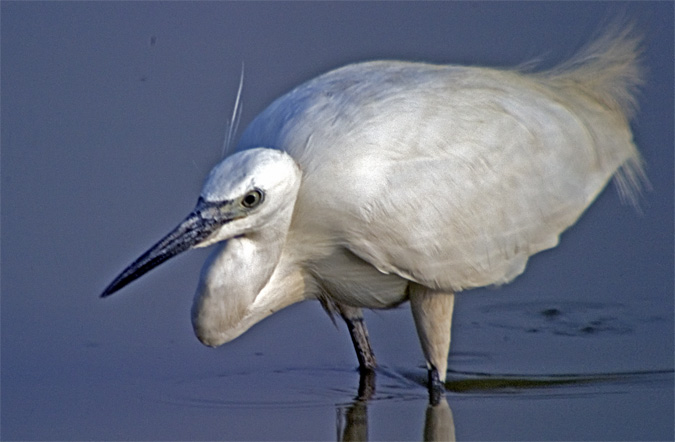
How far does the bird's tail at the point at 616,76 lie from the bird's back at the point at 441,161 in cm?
12

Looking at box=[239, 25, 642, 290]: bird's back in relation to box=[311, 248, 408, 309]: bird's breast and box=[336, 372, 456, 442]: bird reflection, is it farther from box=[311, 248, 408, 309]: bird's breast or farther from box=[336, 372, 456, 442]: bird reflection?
box=[336, 372, 456, 442]: bird reflection

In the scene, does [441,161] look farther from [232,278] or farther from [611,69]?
[611,69]

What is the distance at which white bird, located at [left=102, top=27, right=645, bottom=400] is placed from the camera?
414cm

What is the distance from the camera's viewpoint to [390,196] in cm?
422

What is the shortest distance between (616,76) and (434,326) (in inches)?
58.9

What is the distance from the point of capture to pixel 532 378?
473cm

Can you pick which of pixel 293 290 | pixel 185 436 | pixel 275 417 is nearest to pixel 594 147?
pixel 293 290

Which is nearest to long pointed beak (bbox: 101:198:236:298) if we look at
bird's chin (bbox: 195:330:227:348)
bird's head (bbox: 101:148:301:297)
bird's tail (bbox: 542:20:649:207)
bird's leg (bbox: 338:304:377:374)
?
bird's head (bbox: 101:148:301:297)

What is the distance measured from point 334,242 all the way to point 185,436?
87 centimetres

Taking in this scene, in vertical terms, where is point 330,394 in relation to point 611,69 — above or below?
below

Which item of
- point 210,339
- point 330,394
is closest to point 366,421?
point 330,394

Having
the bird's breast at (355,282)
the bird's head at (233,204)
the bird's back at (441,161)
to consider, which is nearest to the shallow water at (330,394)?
the bird's breast at (355,282)

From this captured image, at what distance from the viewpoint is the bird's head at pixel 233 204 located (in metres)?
3.88

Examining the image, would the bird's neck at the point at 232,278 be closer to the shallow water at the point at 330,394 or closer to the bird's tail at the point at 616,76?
the shallow water at the point at 330,394
